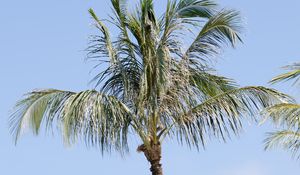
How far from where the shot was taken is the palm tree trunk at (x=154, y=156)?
41.2 ft

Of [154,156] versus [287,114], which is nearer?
[287,114]

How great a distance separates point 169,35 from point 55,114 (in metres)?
2.60

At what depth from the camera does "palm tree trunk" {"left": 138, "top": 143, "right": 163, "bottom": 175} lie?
1257cm

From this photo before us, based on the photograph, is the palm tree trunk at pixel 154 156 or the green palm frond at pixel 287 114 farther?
the palm tree trunk at pixel 154 156

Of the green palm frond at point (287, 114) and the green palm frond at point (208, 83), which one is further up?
the green palm frond at point (208, 83)

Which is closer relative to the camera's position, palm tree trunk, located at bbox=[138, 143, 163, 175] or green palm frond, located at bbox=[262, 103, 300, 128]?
green palm frond, located at bbox=[262, 103, 300, 128]

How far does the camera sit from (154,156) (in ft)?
41.4

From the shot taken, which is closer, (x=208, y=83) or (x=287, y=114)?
(x=287, y=114)

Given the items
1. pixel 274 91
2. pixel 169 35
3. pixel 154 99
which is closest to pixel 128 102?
pixel 154 99

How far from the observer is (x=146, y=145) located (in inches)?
Result: 497

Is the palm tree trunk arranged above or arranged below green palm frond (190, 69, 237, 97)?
below

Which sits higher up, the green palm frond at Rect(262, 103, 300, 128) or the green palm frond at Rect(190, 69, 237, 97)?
the green palm frond at Rect(190, 69, 237, 97)

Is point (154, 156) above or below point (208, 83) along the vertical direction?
below

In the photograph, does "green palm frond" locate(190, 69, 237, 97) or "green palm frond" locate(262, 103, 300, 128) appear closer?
"green palm frond" locate(262, 103, 300, 128)
